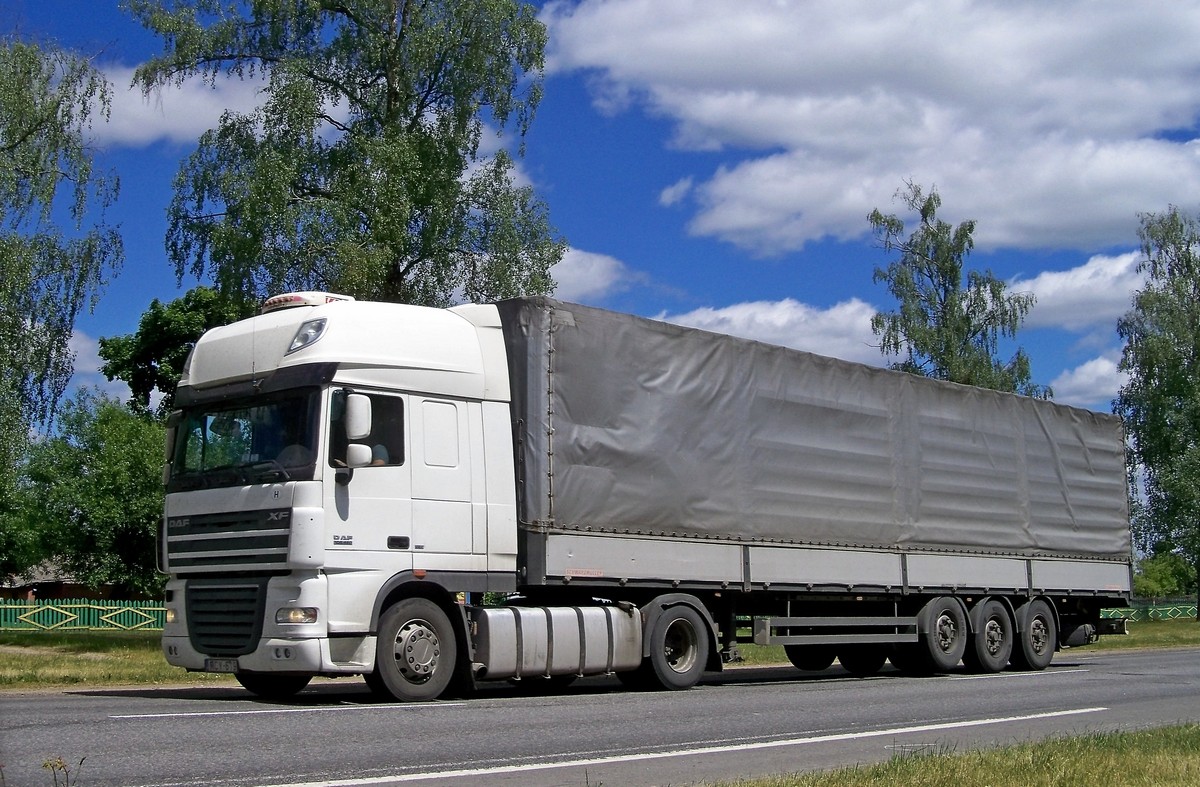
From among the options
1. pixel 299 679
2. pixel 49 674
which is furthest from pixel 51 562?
pixel 299 679

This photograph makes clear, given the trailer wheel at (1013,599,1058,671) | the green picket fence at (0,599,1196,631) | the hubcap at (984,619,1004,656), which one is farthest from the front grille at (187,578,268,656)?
the green picket fence at (0,599,1196,631)

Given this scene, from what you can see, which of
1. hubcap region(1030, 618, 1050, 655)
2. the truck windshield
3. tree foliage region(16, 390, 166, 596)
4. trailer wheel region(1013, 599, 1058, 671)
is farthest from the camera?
tree foliage region(16, 390, 166, 596)

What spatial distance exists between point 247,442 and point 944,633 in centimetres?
1063

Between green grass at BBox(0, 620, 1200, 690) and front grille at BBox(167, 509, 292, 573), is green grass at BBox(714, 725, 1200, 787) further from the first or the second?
green grass at BBox(0, 620, 1200, 690)

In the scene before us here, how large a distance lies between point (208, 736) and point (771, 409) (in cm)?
904

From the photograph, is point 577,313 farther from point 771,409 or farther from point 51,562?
point 51,562

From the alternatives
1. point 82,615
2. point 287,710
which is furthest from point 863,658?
point 82,615

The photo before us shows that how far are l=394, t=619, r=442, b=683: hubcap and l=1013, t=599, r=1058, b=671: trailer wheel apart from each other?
1081 cm

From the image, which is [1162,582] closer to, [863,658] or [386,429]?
[863,658]

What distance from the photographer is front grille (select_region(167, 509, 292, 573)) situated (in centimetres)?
1145

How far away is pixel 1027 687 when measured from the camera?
16.0 metres

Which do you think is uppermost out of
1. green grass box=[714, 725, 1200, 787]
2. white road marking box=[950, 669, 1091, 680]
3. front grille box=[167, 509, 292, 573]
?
front grille box=[167, 509, 292, 573]

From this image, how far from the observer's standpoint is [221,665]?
11805 millimetres

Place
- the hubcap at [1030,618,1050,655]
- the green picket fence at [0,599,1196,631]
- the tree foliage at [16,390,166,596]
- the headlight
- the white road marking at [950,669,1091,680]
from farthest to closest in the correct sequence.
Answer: the tree foliage at [16,390,166,596]
the green picket fence at [0,599,1196,631]
the hubcap at [1030,618,1050,655]
the white road marking at [950,669,1091,680]
the headlight
